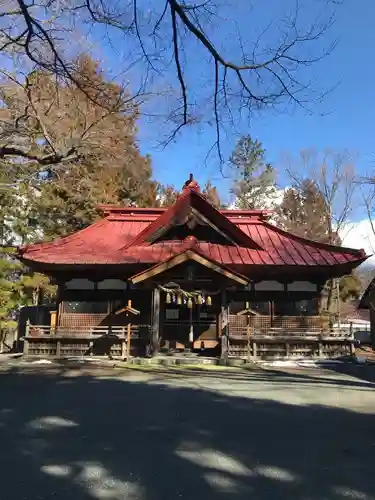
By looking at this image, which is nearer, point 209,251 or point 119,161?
point 119,161

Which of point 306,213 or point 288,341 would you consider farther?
point 306,213

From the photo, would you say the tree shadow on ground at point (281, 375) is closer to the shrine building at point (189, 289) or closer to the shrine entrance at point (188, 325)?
the shrine building at point (189, 289)

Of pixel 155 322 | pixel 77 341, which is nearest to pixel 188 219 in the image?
pixel 155 322

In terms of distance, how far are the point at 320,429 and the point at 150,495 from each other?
114 inches

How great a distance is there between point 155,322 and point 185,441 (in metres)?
9.20

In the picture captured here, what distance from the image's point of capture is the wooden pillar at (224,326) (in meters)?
14.0

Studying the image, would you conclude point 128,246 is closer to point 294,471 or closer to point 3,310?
point 3,310

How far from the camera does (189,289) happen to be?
48.5 ft

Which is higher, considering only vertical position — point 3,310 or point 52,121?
point 52,121

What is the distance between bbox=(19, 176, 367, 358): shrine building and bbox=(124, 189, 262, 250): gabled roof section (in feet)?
0.13

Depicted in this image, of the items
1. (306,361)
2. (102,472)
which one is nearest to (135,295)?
(306,361)

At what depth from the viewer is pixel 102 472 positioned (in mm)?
3932

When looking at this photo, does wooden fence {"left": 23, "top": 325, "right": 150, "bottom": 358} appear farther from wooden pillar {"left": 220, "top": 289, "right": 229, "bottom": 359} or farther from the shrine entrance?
wooden pillar {"left": 220, "top": 289, "right": 229, "bottom": 359}

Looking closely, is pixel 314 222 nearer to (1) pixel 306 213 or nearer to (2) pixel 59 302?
(1) pixel 306 213
